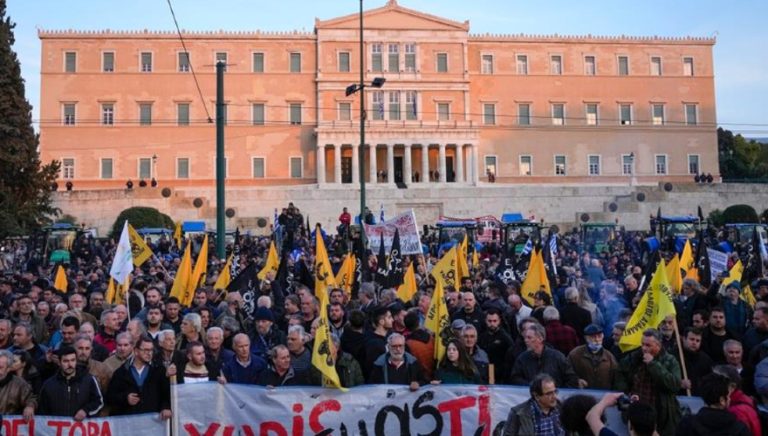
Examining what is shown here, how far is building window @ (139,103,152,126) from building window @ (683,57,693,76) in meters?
34.2

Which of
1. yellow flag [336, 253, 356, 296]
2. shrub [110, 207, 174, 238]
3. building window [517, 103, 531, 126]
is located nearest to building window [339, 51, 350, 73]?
building window [517, 103, 531, 126]

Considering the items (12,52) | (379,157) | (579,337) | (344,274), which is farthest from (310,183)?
(579,337)

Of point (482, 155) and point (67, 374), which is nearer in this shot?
point (67, 374)

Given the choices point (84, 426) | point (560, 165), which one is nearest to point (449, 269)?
point (84, 426)

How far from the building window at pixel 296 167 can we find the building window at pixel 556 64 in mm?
17094

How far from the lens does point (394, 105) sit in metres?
52.3

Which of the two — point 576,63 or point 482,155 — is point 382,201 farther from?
point 576,63

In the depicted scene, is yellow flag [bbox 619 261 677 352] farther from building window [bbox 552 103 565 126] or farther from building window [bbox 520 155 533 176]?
building window [bbox 552 103 565 126]

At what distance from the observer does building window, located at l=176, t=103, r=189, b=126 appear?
5197 cm

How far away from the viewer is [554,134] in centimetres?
5447

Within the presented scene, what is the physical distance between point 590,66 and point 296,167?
2007 centimetres

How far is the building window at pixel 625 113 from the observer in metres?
55.4

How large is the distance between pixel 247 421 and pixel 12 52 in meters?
22.6

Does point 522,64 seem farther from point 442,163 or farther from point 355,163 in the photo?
point 355,163
